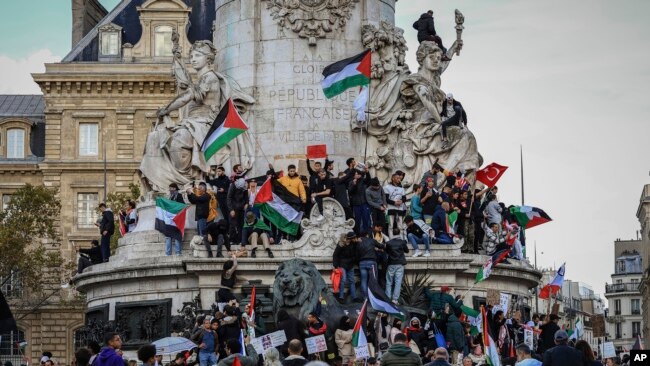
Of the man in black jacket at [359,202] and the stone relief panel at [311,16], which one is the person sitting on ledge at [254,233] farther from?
the stone relief panel at [311,16]

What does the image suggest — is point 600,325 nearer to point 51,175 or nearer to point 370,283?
point 370,283

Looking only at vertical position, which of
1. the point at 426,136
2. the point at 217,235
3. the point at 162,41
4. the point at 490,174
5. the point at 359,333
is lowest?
the point at 359,333

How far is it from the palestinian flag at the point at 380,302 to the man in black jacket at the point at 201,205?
513 centimetres

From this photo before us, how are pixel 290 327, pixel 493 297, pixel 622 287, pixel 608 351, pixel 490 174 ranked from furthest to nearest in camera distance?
pixel 622 287
pixel 490 174
pixel 493 297
pixel 608 351
pixel 290 327

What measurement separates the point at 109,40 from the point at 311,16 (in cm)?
4537

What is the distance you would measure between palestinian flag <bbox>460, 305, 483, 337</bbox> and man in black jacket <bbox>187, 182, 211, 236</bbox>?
20.6 feet

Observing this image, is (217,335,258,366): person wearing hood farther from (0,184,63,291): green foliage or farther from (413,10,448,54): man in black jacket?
(0,184,63,291): green foliage

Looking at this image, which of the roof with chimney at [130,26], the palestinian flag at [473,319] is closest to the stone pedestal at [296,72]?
the palestinian flag at [473,319]

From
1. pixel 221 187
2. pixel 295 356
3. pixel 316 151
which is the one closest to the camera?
pixel 295 356

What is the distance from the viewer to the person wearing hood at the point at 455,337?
129 feet

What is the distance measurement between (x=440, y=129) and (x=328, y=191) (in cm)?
420

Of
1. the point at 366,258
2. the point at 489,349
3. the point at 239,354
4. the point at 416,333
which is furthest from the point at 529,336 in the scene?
the point at 239,354

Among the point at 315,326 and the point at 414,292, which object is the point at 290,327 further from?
the point at 414,292

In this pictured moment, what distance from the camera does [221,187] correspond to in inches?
1705
